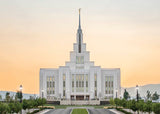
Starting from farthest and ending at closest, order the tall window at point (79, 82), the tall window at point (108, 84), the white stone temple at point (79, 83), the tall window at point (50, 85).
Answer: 1. the tall window at point (50, 85)
2. the tall window at point (108, 84)
3. the tall window at point (79, 82)
4. the white stone temple at point (79, 83)

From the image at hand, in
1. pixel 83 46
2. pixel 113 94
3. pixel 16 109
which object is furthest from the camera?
pixel 83 46

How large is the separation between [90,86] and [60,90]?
11.3 meters

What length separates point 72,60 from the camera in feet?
443

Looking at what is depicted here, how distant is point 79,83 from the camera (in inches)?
5079

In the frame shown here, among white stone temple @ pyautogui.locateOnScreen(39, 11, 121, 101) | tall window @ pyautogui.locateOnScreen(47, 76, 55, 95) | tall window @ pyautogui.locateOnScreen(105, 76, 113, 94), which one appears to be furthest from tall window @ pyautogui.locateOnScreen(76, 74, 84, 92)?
tall window @ pyautogui.locateOnScreen(47, 76, 55, 95)

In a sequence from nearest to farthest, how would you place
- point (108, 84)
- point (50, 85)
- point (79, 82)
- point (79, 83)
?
point (79, 83) → point (79, 82) → point (108, 84) → point (50, 85)

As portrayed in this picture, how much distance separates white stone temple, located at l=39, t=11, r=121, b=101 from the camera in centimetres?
12800

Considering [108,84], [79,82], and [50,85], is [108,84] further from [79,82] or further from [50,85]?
[50,85]

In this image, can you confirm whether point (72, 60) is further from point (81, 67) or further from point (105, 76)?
point (105, 76)

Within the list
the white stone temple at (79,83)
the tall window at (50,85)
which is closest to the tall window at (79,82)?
the white stone temple at (79,83)

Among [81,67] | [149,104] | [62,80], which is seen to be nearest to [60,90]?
[62,80]

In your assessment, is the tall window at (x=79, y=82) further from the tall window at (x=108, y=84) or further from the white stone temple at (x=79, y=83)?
the tall window at (x=108, y=84)

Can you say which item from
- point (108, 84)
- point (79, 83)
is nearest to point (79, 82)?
point (79, 83)

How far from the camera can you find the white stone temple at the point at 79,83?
420 ft
